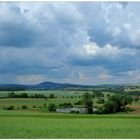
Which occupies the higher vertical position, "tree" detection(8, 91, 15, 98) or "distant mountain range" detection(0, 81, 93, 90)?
"distant mountain range" detection(0, 81, 93, 90)

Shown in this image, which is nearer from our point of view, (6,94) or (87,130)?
(87,130)

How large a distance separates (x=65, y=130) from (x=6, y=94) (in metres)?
7.76

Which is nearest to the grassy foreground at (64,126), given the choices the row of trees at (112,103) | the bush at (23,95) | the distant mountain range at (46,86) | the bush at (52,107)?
the bush at (52,107)

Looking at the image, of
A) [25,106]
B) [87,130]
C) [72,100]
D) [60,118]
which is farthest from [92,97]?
[87,130]

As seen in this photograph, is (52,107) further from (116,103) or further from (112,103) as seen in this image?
(116,103)

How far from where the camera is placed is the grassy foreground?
16.6 m

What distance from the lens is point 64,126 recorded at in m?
18.7

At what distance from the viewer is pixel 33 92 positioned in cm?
2391

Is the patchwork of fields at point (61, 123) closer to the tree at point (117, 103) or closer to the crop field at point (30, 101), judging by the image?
the crop field at point (30, 101)

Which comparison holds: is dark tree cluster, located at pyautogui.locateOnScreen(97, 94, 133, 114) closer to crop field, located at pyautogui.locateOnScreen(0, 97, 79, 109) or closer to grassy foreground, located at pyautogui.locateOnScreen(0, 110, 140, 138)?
grassy foreground, located at pyautogui.locateOnScreen(0, 110, 140, 138)

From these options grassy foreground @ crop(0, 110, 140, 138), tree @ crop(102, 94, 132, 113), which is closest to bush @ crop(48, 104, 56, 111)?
grassy foreground @ crop(0, 110, 140, 138)

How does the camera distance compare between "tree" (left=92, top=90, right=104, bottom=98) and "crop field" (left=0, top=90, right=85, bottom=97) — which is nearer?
"tree" (left=92, top=90, right=104, bottom=98)

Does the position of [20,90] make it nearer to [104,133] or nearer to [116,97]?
[116,97]

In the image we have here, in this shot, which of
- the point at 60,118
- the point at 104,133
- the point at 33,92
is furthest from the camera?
the point at 33,92
